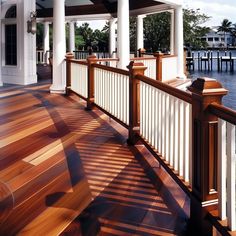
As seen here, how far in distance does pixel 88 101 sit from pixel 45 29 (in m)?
12.7

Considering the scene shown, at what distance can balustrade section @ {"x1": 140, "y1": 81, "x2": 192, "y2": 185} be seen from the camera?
2977mm

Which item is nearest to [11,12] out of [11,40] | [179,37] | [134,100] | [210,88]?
[11,40]

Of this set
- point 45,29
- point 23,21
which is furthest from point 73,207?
point 45,29

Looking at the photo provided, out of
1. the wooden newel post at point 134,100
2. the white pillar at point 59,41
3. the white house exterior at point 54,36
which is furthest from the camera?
the white house exterior at point 54,36

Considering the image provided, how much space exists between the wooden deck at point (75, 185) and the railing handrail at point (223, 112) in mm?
918

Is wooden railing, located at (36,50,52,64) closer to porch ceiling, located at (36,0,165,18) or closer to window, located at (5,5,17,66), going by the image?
porch ceiling, located at (36,0,165,18)

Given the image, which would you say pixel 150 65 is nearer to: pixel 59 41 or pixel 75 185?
pixel 59 41

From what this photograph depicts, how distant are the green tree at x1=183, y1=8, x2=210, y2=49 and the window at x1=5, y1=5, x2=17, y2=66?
1926 centimetres

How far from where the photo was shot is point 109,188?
3.34m

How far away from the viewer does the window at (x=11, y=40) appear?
1209cm

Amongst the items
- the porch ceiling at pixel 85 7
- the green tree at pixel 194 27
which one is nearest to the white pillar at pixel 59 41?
the porch ceiling at pixel 85 7

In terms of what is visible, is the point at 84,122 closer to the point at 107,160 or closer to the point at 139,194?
the point at 107,160

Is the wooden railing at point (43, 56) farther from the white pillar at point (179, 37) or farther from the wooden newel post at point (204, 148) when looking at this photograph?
the wooden newel post at point (204, 148)

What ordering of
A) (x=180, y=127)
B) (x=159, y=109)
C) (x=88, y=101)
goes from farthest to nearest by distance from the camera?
(x=88, y=101)
(x=159, y=109)
(x=180, y=127)
